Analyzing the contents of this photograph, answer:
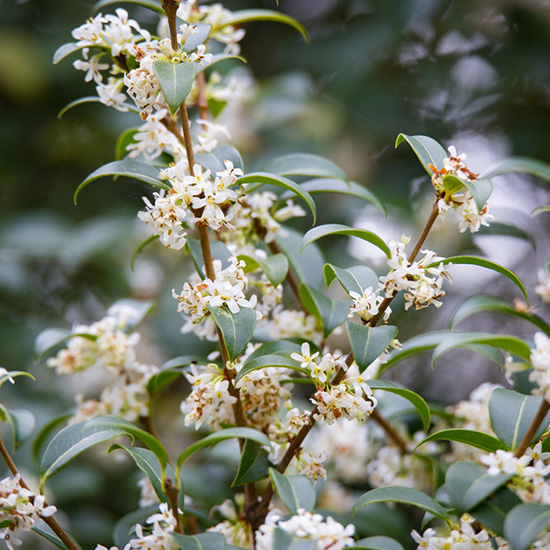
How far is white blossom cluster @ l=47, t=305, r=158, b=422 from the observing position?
94cm

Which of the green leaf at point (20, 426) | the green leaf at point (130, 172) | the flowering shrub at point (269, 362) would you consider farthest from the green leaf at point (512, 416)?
the green leaf at point (20, 426)

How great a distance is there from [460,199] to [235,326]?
11.3 inches

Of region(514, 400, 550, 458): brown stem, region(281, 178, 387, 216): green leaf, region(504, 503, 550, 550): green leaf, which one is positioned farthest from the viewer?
region(281, 178, 387, 216): green leaf

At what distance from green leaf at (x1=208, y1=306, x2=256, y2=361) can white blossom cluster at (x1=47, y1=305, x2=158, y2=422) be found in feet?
1.01

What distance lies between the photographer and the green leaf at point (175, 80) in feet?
2.16

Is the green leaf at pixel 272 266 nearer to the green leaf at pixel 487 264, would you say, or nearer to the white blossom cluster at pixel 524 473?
the green leaf at pixel 487 264

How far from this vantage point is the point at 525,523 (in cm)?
56

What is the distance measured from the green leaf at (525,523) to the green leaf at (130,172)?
1.59 feet

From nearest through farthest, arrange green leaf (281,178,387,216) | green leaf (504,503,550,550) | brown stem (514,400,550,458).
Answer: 1. green leaf (504,503,550,550)
2. brown stem (514,400,550,458)
3. green leaf (281,178,387,216)

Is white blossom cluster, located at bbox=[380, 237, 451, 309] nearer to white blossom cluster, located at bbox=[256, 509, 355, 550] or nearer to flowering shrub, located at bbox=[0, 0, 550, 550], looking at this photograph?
flowering shrub, located at bbox=[0, 0, 550, 550]

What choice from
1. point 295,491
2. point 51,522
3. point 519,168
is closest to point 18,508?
point 51,522

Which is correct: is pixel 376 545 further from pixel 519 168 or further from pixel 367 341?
pixel 519 168

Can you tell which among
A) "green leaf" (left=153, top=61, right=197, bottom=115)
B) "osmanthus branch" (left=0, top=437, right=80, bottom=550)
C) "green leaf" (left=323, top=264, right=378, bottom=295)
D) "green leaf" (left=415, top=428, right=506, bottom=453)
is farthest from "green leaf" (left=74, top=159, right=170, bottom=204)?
"green leaf" (left=415, top=428, right=506, bottom=453)

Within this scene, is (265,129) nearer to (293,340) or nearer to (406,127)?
(406,127)
